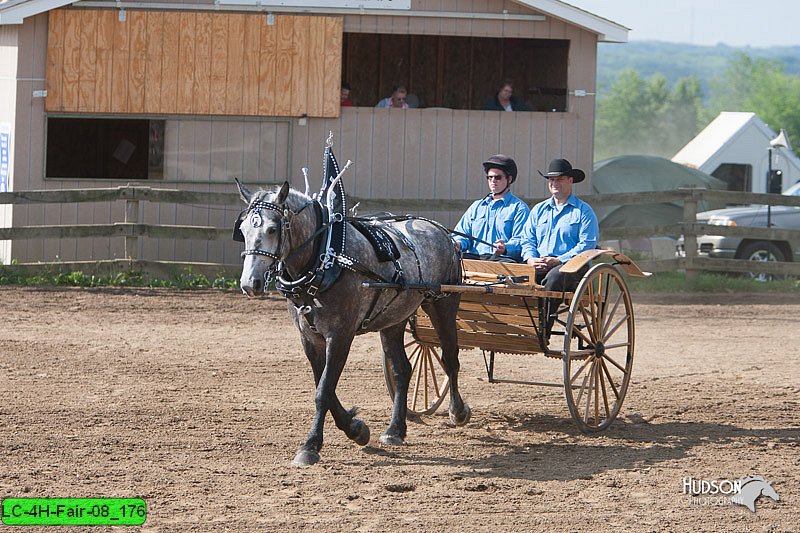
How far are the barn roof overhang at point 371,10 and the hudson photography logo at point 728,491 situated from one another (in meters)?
10.0

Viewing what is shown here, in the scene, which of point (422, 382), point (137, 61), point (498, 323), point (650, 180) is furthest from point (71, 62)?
Answer: point (650, 180)

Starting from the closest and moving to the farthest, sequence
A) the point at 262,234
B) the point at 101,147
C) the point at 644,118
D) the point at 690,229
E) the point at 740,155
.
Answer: the point at 262,234 < the point at 690,229 < the point at 101,147 < the point at 740,155 < the point at 644,118

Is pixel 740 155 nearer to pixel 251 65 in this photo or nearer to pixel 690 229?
pixel 690 229

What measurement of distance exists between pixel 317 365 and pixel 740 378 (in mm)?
4462

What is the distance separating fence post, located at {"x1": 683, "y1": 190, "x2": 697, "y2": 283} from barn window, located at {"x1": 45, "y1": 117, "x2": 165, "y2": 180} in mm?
7589

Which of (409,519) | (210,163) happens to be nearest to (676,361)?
(409,519)

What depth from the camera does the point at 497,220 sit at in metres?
8.44

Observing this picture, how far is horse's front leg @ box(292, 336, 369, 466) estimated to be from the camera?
6.68m

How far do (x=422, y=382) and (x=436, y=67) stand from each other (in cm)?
1040

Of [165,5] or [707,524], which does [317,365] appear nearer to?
[707,524]

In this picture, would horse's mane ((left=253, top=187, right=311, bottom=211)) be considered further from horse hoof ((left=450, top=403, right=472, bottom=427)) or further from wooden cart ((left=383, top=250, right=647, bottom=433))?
horse hoof ((left=450, top=403, right=472, bottom=427))

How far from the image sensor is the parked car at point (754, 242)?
1717cm

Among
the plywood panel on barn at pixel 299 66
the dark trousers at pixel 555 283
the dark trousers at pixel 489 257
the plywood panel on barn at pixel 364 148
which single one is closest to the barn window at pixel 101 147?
the plywood panel on barn at pixel 299 66

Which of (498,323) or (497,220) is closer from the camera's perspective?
Result: (498,323)
